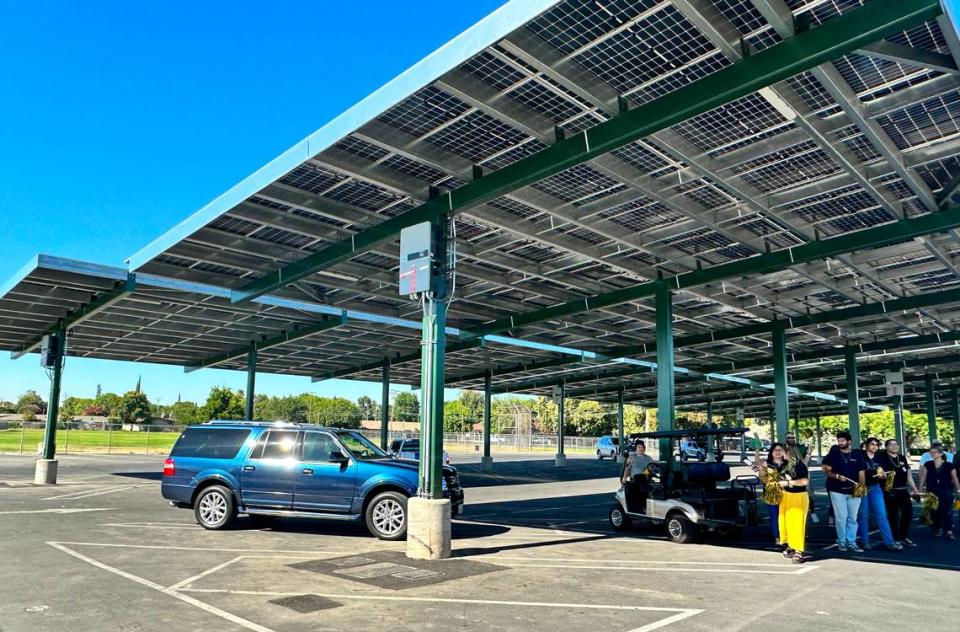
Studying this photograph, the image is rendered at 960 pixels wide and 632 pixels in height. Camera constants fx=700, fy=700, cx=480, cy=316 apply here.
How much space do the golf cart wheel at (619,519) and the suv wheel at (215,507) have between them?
24.6 feet

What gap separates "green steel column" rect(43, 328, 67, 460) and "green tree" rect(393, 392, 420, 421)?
356 feet

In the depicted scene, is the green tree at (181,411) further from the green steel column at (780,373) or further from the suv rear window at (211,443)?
the suv rear window at (211,443)

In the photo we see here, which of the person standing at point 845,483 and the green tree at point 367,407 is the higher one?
the green tree at point 367,407

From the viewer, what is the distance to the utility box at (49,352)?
2344 cm

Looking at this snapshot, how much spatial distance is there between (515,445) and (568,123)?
218ft

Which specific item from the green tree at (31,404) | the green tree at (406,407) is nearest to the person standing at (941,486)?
the green tree at (406,407)

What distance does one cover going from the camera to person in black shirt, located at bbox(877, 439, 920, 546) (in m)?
13.1

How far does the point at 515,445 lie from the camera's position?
74938mm

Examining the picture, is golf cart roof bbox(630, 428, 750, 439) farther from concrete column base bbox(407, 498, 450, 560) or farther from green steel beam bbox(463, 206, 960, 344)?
green steel beam bbox(463, 206, 960, 344)

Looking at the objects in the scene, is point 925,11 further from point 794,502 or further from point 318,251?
point 318,251

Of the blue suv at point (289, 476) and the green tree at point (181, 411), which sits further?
the green tree at point (181, 411)

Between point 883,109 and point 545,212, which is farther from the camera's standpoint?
point 545,212

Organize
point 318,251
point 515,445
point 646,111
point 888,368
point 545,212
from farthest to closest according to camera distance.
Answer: point 515,445 → point 888,368 → point 318,251 → point 545,212 → point 646,111

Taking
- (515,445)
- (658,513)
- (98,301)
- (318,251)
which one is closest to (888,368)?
(658,513)
